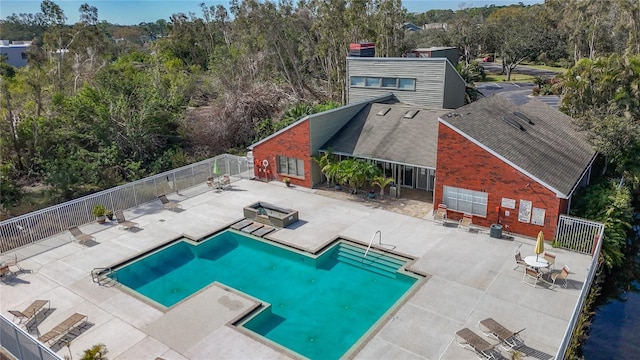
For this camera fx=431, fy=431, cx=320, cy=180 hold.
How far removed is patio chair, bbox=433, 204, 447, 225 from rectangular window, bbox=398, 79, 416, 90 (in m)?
11.2

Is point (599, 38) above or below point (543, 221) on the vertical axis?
above

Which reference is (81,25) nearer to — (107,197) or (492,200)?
(107,197)

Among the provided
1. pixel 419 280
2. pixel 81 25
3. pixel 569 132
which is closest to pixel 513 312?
pixel 419 280

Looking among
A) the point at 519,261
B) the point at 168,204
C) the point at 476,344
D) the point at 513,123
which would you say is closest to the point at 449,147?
the point at 513,123

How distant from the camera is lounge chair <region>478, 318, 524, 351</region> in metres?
12.3

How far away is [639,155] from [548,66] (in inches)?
2572

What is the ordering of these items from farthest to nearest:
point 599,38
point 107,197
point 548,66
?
point 548,66, point 599,38, point 107,197

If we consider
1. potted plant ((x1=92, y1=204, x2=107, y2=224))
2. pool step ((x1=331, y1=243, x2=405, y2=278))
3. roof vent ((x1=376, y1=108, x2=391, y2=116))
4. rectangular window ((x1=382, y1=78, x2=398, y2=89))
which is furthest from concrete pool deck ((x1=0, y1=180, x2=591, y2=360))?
rectangular window ((x1=382, y1=78, x2=398, y2=89))

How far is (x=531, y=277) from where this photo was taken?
15.8m

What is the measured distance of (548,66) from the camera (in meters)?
78.0

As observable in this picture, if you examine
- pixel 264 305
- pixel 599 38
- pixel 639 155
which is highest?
pixel 599 38

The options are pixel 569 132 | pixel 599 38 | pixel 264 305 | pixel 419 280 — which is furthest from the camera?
pixel 599 38

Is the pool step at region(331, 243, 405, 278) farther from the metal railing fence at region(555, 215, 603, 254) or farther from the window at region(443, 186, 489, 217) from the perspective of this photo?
the metal railing fence at region(555, 215, 603, 254)

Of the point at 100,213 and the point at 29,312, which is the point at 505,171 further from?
the point at 100,213
